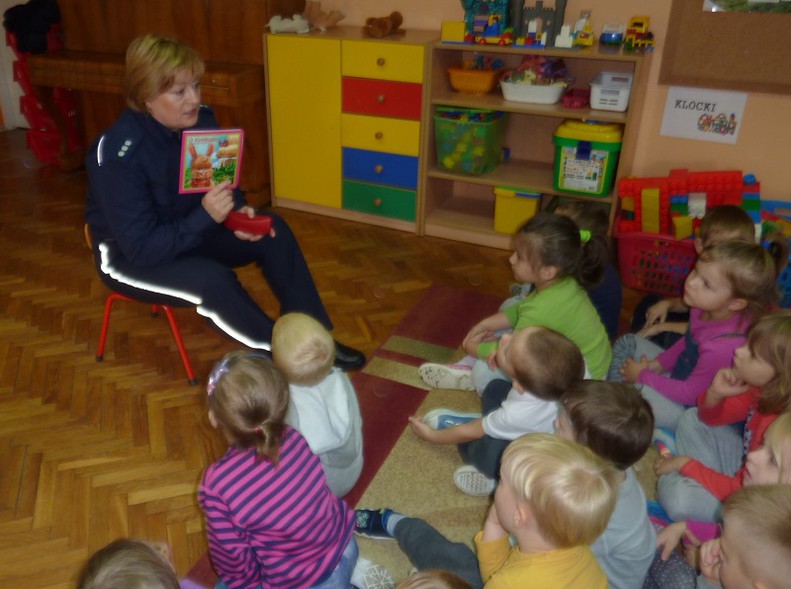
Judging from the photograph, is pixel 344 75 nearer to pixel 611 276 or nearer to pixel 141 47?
pixel 141 47

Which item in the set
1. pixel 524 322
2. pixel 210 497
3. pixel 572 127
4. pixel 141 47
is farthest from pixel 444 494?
pixel 572 127

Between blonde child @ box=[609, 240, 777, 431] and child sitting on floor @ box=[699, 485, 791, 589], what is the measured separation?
0.97 meters

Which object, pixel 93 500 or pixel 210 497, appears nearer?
pixel 210 497

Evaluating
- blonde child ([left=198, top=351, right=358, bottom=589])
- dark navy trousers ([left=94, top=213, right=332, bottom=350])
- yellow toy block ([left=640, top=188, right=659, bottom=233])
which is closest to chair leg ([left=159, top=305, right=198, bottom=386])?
dark navy trousers ([left=94, top=213, right=332, bottom=350])

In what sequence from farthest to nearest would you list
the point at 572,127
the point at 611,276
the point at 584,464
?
the point at 572,127 < the point at 611,276 < the point at 584,464

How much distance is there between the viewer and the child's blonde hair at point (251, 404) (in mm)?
1379

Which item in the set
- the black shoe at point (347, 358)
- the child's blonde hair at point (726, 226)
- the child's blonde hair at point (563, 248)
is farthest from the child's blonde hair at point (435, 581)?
the child's blonde hair at point (726, 226)

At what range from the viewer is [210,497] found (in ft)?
4.64

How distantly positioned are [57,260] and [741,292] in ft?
10.7

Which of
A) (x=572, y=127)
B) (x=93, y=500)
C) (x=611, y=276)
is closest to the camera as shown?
(x=93, y=500)

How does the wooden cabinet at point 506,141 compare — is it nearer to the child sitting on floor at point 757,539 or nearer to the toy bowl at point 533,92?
the toy bowl at point 533,92

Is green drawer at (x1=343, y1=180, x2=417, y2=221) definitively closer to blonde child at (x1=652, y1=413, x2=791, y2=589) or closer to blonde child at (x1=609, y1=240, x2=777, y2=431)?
blonde child at (x1=609, y1=240, x2=777, y2=431)

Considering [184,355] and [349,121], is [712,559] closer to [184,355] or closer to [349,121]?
[184,355]

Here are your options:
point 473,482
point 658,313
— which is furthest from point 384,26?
point 473,482
